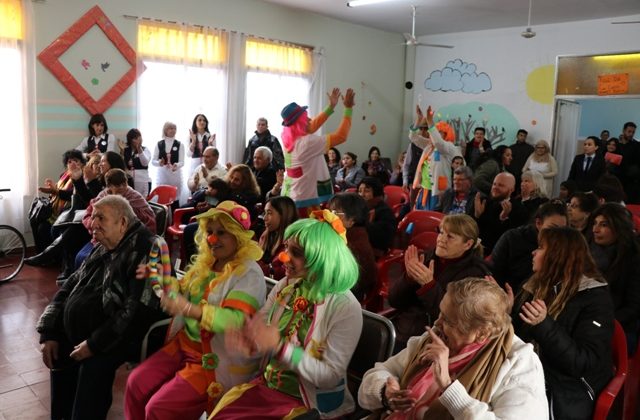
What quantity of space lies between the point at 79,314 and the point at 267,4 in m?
6.64

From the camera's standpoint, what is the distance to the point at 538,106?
9.01 meters

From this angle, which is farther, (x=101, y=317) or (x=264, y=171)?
(x=264, y=171)

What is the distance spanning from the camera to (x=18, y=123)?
5840mm

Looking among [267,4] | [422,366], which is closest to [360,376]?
[422,366]

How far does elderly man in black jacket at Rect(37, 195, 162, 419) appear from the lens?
2213 millimetres

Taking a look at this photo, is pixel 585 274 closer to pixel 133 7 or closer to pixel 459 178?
pixel 459 178

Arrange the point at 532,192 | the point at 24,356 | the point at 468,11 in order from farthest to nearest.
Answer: the point at 468,11, the point at 532,192, the point at 24,356

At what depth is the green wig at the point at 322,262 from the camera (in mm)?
1833

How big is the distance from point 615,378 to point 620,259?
883 millimetres

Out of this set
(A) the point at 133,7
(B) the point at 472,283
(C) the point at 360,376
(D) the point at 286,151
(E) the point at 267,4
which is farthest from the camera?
(E) the point at 267,4

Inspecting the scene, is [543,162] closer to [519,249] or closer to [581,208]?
[581,208]

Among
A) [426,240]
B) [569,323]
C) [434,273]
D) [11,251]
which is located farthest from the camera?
[11,251]

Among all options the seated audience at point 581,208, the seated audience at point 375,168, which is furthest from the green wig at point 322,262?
the seated audience at point 375,168

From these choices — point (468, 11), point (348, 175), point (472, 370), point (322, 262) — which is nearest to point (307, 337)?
point (322, 262)
